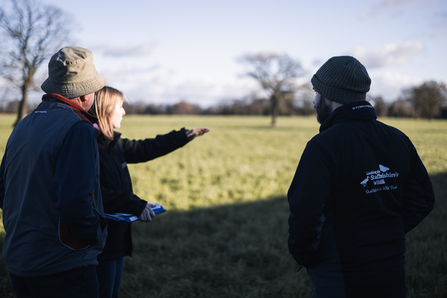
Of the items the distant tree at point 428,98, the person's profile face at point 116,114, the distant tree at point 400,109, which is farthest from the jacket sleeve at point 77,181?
the distant tree at point 400,109

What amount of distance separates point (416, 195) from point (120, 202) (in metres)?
→ 2.14

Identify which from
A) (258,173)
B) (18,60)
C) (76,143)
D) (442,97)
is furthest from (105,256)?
(442,97)

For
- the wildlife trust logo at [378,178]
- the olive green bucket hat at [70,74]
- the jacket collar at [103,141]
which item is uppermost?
the olive green bucket hat at [70,74]

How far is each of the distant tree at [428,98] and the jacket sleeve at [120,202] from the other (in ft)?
260

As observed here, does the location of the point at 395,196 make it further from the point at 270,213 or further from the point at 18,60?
the point at 18,60

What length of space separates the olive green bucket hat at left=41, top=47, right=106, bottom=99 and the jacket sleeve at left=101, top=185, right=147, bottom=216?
830 mm

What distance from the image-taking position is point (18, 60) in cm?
1781

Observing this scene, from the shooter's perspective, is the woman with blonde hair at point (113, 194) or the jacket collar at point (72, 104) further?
the woman with blonde hair at point (113, 194)

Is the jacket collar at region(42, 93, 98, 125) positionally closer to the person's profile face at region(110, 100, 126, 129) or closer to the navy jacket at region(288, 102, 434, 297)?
the person's profile face at region(110, 100, 126, 129)

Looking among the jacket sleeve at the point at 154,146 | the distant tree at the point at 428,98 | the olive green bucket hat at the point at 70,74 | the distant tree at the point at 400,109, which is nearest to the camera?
the olive green bucket hat at the point at 70,74

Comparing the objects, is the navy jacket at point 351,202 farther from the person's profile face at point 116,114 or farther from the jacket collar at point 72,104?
the person's profile face at point 116,114

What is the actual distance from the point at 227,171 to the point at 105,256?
852 centimetres

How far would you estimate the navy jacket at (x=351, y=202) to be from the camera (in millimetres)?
1720

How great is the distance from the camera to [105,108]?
2.62m
